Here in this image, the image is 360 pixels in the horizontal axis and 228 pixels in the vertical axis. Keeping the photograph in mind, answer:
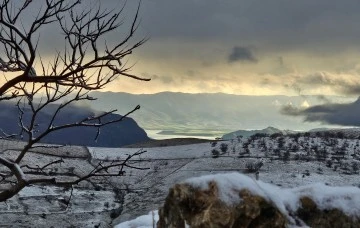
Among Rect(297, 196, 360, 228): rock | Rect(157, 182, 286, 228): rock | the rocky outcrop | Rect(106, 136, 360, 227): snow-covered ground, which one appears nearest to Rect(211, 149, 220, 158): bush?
Rect(106, 136, 360, 227): snow-covered ground

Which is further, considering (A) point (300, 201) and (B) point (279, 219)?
(A) point (300, 201)

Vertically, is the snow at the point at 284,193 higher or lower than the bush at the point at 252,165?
higher

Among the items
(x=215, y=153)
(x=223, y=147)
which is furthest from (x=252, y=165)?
(x=223, y=147)

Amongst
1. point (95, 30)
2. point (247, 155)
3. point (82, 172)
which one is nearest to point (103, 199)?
point (82, 172)

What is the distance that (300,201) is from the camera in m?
10.9

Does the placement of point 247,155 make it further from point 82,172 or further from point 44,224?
point 44,224

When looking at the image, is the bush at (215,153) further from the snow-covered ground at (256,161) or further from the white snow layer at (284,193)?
the white snow layer at (284,193)

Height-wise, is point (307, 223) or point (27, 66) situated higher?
point (27, 66)

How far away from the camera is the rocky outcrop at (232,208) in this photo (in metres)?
9.70

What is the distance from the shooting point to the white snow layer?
9812mm

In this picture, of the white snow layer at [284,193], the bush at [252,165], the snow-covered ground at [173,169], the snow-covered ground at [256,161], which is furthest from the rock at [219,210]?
the bush at [252,165]

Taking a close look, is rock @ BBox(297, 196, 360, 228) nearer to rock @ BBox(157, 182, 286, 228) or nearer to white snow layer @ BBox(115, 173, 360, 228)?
white snow layer @ BBox(115, 173, 360, 228)

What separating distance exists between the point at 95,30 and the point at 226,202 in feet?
18.0

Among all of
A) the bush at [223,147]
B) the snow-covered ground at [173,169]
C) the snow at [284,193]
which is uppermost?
the bush at [223,147]
